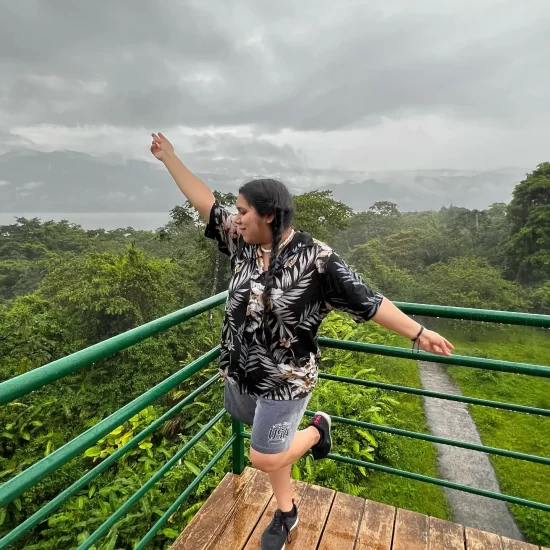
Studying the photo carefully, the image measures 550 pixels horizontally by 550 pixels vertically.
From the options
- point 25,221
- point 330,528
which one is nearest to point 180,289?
point 330,528

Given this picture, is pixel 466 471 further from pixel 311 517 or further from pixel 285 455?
pixel 285 455


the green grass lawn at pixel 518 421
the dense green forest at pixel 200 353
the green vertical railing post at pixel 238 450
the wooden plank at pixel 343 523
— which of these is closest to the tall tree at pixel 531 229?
the dense green forest at pixel 200 353

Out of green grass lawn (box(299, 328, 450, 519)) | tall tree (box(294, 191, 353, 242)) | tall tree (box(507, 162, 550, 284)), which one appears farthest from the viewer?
tall tree (box(507, 162, 550, 284))

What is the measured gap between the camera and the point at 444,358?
1407 mm

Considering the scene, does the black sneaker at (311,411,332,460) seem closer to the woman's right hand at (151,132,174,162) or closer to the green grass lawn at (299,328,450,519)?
the woman's right hand at (151,132,174,162)

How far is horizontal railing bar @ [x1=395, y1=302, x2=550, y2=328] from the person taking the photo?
132 cm

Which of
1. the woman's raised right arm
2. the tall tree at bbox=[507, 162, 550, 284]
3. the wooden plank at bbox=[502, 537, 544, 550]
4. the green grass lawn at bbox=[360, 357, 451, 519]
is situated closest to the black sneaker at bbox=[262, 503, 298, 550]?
the wooden plank at bbox=[502, 537, 544, 550]

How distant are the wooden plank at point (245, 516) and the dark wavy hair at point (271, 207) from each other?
3.09 ft

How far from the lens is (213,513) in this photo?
5.74 ft

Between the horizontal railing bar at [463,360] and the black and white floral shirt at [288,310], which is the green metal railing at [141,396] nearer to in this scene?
the horizontal railing bar at [463,360]

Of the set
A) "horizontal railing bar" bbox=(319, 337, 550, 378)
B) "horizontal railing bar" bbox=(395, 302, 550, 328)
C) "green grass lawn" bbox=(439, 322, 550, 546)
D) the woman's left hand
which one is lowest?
"green grass lawn" bbox=(439, 322, 550, 546)

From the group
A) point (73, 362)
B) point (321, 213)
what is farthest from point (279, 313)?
point (321, 213)

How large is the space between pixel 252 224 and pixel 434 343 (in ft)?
2.21

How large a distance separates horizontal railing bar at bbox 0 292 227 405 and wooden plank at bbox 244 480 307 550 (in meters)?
0.94
